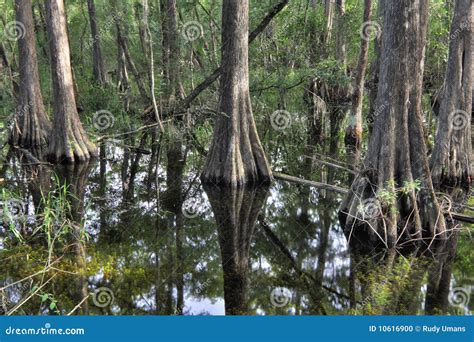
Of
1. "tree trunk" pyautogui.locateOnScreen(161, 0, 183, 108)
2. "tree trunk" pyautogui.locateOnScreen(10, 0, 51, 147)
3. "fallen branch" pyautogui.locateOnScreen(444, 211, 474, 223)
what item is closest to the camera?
"fallen branch" pyautogui.locateOnScreen(444, 211, 474, 223)

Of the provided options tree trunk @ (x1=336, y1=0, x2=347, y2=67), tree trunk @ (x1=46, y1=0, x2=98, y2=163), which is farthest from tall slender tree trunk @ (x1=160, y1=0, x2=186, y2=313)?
tree trunk @ (x1=336, y1=0, x2=347, y2=67)

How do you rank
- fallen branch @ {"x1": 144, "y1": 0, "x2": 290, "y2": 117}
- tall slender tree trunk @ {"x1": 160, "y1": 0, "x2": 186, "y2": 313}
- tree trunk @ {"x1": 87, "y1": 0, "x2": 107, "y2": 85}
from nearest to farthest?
tall slender tree trunk @ {"x1": 160, "y1": 0, "x2": 186, "y2": 313} → fallen branch @ {"x1": 144, "y1": 0, "x2": 290, "y2": 117} → tree trunk @ {"x1": 87, "y1": 0, "x2": 107, "y2": 85}

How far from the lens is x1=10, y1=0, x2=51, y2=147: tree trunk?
12.8 m

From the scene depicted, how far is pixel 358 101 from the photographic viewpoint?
Result: 13.0 m

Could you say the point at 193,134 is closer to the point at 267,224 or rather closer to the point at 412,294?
the point at 267,224

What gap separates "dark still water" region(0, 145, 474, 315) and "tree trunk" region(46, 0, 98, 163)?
1902mm

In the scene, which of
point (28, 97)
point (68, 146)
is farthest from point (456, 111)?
point (28, 97)

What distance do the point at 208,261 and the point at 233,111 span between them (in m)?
3.33

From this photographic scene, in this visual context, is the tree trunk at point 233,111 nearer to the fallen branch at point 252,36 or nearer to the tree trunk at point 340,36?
the fallen branch at point 252,36

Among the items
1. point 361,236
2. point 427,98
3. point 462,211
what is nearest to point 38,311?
point 361,236

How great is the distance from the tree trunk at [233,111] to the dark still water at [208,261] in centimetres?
43

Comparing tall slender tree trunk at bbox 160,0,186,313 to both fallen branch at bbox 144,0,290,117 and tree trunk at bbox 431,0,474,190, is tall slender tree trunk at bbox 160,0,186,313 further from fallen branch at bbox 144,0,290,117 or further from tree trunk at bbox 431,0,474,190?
tree trunk at bbox 431,0,474,190

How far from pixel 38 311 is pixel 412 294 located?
3874mm

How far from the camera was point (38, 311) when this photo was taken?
512 centimetres
